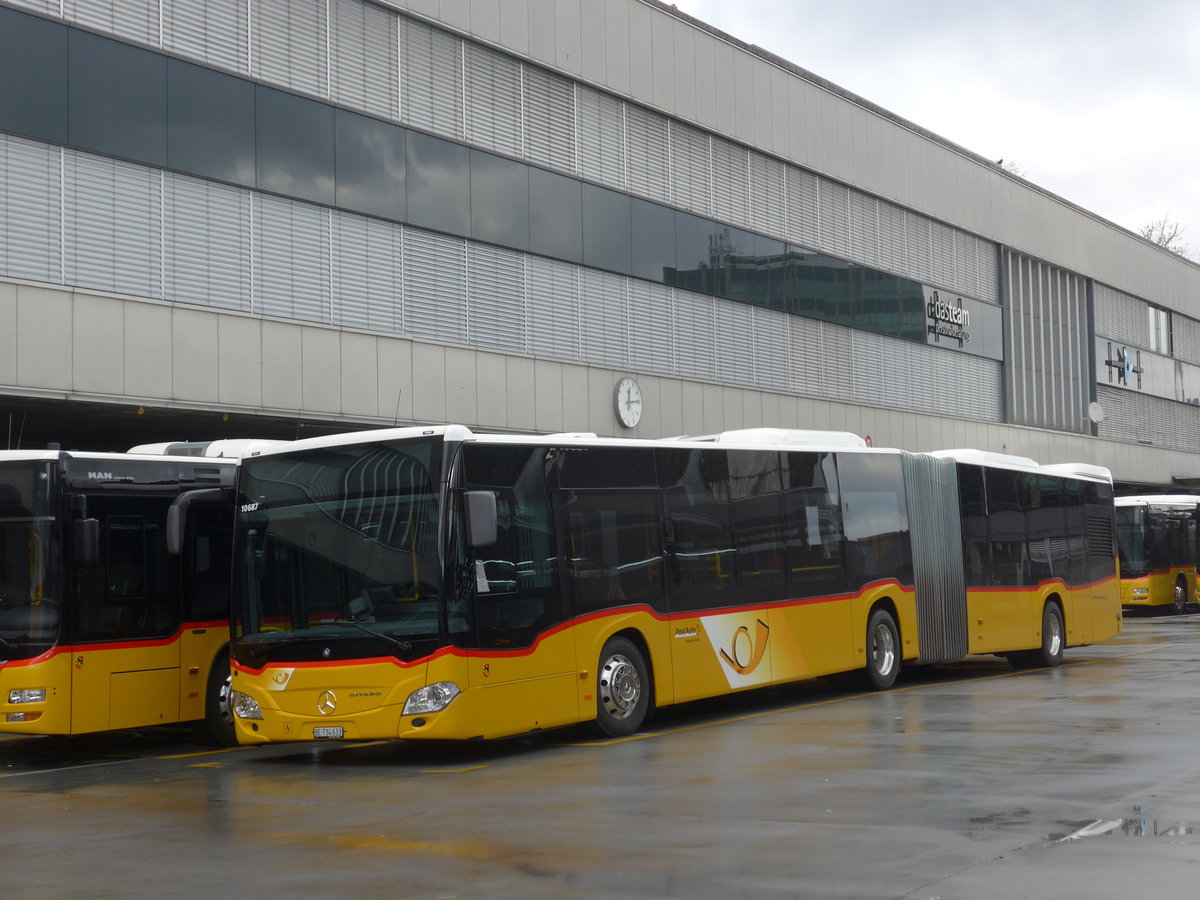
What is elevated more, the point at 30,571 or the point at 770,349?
the point at 770,349

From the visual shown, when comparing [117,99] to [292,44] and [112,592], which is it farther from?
[112,592]

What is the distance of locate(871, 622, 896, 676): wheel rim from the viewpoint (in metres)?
19.5

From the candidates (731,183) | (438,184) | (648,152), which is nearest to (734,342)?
(731,183)

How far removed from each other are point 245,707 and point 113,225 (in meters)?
10.2

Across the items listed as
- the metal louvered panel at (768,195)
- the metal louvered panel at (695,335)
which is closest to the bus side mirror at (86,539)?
the metal louvered panel at (695,335)

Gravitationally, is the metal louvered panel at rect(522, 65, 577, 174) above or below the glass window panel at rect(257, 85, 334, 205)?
above

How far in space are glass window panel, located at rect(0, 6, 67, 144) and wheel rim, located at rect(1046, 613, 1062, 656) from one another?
1624cm

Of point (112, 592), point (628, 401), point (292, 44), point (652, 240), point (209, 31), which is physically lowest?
point (112, 592)

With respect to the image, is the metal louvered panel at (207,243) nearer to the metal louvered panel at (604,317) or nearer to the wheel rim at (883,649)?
the metal louvered panel at (604,317)

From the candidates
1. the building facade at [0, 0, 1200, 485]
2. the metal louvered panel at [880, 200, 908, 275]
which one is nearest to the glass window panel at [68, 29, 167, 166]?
the building facade at [0, 0, 1200, 485]

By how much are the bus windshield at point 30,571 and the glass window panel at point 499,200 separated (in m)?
14.2

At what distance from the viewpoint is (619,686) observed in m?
14.8

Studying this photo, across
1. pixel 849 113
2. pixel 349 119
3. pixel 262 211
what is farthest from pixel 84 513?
pixel 849 113

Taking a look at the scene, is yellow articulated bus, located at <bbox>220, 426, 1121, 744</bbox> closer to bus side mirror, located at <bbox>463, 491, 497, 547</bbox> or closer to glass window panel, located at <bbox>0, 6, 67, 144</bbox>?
bus side mirror, located at <bbox>463, 491, 497, 547</bbox>
